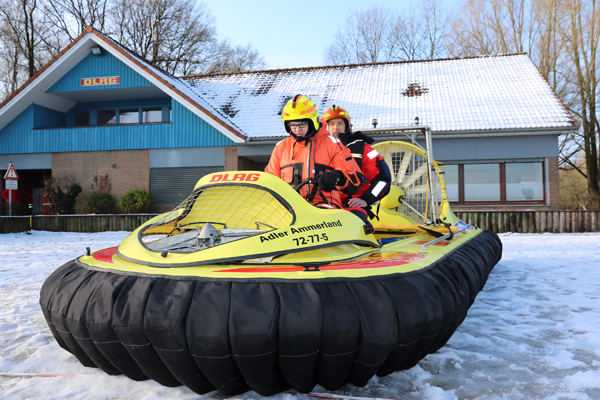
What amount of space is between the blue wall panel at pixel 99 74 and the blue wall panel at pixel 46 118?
96cm

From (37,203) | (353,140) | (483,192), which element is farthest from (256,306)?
(37,203)

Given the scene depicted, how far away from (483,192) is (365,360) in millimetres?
12023

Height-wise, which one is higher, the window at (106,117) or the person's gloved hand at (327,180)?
the window at (106,117)

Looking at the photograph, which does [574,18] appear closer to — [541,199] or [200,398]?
[541,199]

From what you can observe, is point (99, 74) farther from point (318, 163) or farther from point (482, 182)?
point (318, 163)

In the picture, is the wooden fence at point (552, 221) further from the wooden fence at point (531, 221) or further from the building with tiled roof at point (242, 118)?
the building with tiled roof at point (242, 118)

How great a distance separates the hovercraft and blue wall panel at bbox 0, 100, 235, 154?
11.6 metres

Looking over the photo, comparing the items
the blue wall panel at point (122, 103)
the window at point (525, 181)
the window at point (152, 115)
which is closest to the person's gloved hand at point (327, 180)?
the window at point (525, 181)

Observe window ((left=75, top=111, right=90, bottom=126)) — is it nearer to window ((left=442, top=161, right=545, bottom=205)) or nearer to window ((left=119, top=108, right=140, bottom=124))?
window ((left=119, top=108, right=140, bottom=124))

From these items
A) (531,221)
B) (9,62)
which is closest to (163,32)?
(9,62)

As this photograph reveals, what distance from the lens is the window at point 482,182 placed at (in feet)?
41.2

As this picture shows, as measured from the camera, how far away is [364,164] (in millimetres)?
3883

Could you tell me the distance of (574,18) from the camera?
19.0 metres

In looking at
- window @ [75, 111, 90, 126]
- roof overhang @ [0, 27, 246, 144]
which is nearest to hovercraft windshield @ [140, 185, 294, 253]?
roof overhang @ [0, 27, 246, 144]
